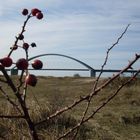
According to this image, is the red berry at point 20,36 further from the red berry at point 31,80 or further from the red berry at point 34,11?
the red berry at point 31,80

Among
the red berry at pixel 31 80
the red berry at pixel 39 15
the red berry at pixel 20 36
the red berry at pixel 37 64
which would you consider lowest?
the red berry at pixel 31 80

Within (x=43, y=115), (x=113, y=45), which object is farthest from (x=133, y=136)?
(x=113, y=45)

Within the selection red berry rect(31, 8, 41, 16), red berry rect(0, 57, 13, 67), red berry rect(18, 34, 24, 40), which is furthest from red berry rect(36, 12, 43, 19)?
red berry rect(0, 57, 13, 67)

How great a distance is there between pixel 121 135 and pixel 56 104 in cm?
153

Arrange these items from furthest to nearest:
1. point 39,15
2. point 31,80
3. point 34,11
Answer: point 34,11, point 39,15, point 31,80

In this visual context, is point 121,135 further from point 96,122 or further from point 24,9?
point 24,9

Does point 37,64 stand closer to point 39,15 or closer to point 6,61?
point 6,61

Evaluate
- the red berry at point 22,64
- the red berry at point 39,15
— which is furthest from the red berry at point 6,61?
the red berry at point 39,15

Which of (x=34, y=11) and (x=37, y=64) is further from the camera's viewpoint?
(x=34, y=11)

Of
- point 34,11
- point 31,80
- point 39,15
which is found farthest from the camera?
point 34,11

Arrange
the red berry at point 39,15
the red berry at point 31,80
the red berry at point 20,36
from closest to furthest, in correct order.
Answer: the red berry at point 31,80, the red berry at point 39,15, the red berry at point 20,36

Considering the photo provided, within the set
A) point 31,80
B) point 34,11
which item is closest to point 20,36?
point 34,11

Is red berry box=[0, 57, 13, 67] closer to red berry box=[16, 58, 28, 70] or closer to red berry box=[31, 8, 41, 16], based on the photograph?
red berry box=[16, 58, 28, 70]

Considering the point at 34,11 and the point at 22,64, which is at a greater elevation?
the point at 34,11
